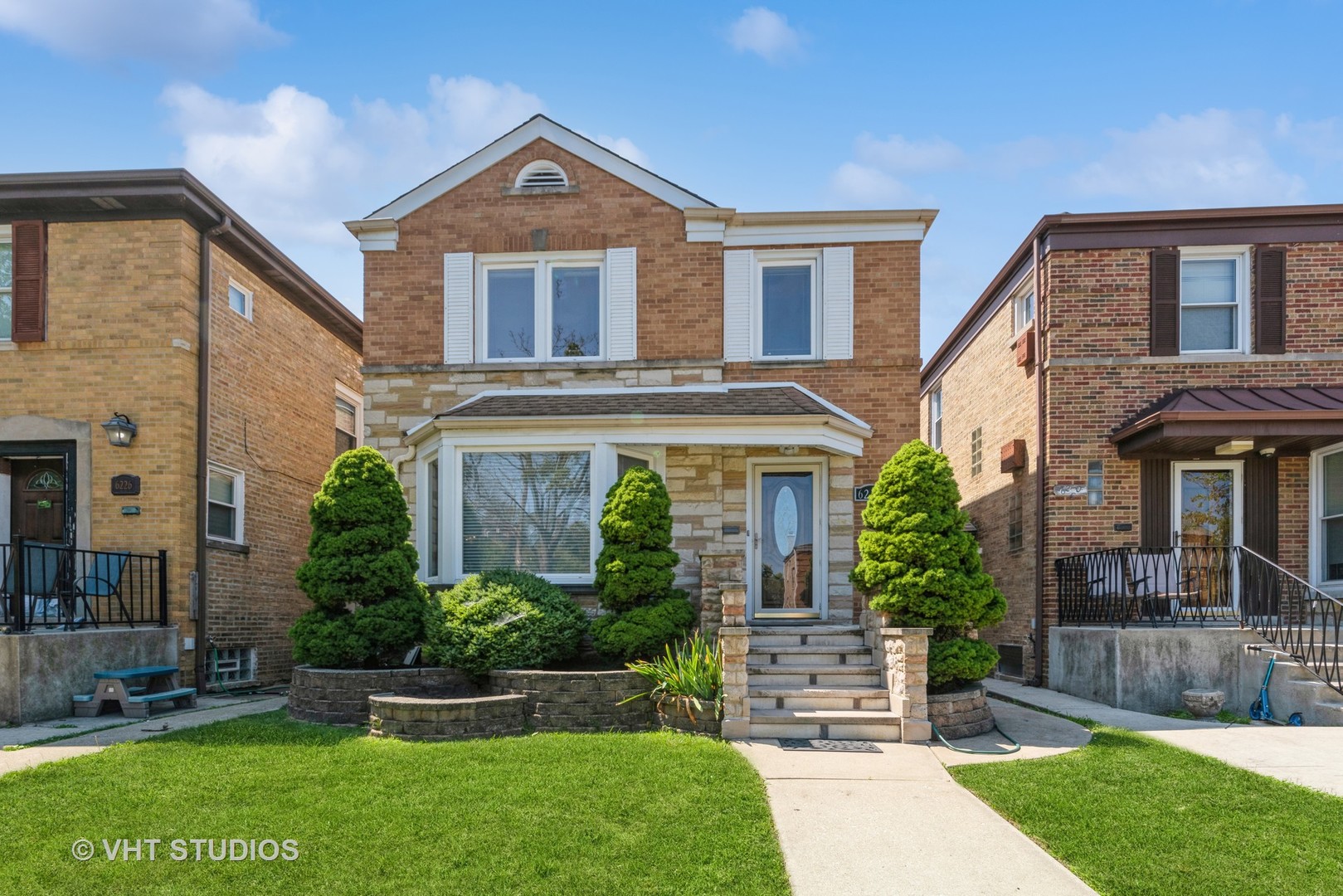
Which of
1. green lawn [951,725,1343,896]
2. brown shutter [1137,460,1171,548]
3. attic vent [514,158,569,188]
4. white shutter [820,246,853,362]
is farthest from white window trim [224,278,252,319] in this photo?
brown shutter [1137,460,1171,548]

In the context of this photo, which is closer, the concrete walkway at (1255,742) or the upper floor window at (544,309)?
the concrete walkway at (1255,742)

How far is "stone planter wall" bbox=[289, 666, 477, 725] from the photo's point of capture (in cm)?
912

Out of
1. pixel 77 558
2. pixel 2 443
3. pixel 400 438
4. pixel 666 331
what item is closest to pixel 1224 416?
pixel 666 331

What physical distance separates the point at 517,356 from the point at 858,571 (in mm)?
5592

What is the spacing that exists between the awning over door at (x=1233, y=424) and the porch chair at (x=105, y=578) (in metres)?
12.1

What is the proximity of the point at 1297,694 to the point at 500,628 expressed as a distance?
804 centimetres

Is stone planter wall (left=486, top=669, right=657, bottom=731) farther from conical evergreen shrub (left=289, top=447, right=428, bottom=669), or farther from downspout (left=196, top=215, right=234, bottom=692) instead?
downspout (left=196, top=215, right=234, bottom=692)

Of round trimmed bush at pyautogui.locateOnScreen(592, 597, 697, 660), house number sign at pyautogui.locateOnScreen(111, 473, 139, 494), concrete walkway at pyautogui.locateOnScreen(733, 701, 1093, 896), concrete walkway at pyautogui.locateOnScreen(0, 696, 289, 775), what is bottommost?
concrete walkway at pyautogui.locateOnScreen(0, 696, 289, 775)

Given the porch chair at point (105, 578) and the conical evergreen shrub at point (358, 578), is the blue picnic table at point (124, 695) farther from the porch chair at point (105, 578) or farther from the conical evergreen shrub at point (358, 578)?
the conical evergreen shrub at point (358, 578)

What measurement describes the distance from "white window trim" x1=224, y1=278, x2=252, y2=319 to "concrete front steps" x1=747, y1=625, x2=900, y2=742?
8.39m

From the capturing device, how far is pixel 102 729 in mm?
9000

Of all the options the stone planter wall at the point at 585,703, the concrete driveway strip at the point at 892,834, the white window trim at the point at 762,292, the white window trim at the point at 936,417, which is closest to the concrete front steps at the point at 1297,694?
the concrete driveway strip at the point at 892,834

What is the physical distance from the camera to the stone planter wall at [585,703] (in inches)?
344

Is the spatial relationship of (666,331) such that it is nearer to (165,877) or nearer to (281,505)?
(281,505)
